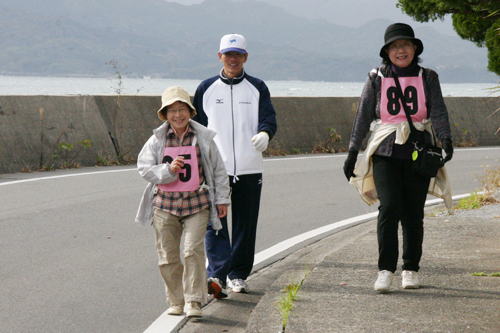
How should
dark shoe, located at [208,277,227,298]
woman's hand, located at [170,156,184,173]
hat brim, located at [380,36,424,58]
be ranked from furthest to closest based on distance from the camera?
dark shoe, located at [208,277,227,298]
hat brim, located at [380,36,424,58]
woman's hand, located at [170,156,184,173]

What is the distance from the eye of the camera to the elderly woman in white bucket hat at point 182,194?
15.2 feet

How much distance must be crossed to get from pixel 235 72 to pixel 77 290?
2.08m

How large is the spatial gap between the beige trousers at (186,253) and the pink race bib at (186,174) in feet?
0.59

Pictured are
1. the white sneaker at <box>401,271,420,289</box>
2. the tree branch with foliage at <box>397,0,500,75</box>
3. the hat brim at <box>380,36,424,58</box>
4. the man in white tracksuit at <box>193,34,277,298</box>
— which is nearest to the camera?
the hat brim at <box>380,36,424,58</box>

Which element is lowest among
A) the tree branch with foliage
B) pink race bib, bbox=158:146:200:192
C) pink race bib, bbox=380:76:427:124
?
pink race bib, bbox=158:146:200:192

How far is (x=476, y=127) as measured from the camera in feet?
59.4

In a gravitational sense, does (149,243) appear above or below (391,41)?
below

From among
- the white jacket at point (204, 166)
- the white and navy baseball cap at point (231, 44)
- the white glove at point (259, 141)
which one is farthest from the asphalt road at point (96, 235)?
the white and navy baseball cap at point (231, 44)

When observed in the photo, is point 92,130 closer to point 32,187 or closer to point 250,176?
point 32,187

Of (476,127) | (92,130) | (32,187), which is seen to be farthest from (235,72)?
(476,127)

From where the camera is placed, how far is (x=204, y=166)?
15.7 feet

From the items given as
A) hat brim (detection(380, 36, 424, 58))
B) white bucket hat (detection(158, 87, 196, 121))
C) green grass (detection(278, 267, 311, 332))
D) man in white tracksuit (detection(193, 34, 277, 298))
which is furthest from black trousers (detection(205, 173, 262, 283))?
hat brim (detection(380, 36, 424, 58))

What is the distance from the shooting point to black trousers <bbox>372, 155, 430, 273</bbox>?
15.9 feet

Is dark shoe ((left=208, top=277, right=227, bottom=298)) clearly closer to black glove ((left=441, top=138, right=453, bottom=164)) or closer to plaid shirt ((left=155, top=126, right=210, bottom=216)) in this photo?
plaid shirt ((left=155, top=126, right=210, bottom=216))
